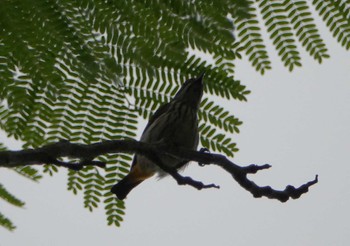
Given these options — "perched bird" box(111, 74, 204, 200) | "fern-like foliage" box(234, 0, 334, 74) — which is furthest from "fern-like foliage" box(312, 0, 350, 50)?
"perched bird" box(111, 74, 204, 200)

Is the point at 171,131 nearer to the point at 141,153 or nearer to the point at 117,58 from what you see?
the point at 141,153

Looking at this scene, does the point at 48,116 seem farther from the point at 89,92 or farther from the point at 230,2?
the point at 230,2

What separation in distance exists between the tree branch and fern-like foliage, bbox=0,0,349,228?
188 millimetres

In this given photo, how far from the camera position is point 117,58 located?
2.30 m

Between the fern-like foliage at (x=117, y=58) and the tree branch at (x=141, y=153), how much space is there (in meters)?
0.19

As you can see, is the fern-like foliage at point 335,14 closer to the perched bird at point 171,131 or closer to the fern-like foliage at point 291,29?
the fern-like foliage at point 291,29

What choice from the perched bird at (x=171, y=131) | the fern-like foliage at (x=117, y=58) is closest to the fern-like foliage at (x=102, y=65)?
the fern-like foliage at (x=117, y=58)

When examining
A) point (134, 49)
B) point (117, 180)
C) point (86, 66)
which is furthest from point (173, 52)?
point (117, 180)

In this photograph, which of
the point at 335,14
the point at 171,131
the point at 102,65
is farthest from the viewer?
the point at 171,131

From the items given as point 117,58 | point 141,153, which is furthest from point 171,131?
point 117,58

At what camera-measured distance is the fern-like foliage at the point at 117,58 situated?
209 cm

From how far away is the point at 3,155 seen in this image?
8.41ft

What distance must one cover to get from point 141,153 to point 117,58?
0.78 meters

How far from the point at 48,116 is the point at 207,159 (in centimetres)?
82
